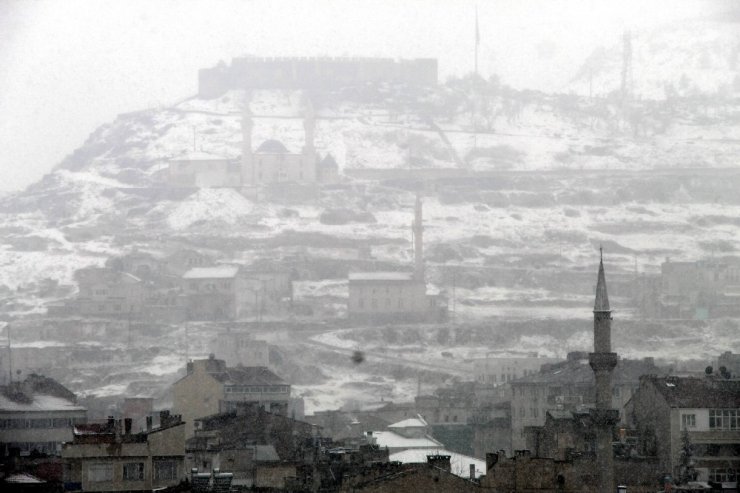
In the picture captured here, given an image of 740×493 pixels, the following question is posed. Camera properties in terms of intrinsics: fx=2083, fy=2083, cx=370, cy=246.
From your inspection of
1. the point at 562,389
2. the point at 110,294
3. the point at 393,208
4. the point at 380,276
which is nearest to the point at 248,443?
the point at 562,389

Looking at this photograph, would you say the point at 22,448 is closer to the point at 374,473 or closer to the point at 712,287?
the point at 374,473

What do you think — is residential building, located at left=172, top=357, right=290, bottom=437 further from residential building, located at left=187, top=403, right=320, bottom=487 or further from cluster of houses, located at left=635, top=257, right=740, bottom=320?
cluster of houses, located at left=635, top=257, right=740, bottom=320

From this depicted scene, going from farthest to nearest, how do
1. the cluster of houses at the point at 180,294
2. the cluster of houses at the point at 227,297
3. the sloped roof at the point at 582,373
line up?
1. the cluster of houses at the point at 227,297
2. the cluster of houses at the point at 180,294
3. the sloped roof at the point at 582,373

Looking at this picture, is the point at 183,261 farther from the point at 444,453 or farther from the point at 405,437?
the point at 444,453

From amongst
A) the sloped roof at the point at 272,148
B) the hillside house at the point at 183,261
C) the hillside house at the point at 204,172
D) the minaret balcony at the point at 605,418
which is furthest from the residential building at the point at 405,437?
the sloped roof at the point at 272,148

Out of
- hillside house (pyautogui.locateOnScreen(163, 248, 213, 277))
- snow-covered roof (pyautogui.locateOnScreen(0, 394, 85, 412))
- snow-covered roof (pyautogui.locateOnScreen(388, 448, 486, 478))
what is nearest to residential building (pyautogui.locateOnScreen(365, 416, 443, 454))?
snow-covered roof (pyautogui.locateOnScreen(388, 448, 486, 478))

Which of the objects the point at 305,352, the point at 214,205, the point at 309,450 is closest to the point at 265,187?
the point at 214,205

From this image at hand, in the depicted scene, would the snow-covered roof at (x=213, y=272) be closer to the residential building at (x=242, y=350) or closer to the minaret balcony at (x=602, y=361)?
the residential building at (x=242, y=350)
